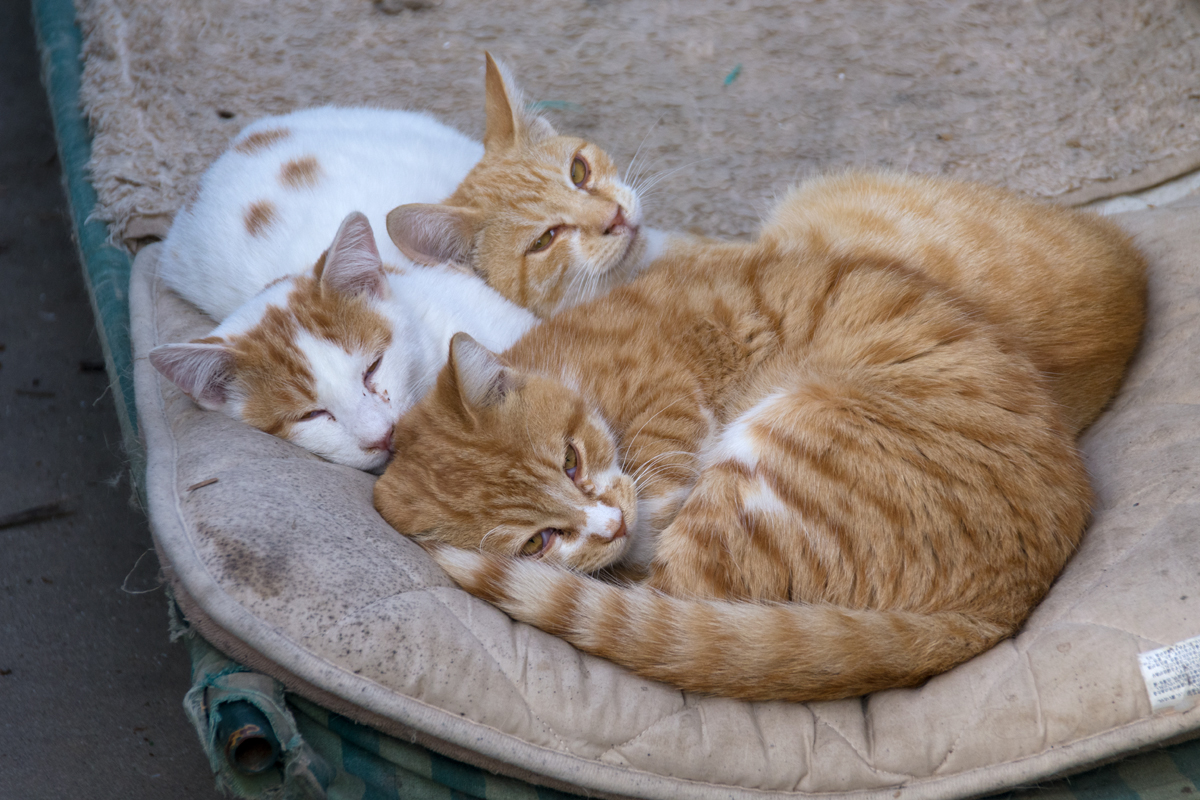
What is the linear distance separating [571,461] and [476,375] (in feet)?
0.83

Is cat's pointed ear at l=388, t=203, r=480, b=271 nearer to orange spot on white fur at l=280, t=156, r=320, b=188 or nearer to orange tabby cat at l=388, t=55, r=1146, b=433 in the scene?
orange tabby cat at l=388, t=55, r=1146, b=433

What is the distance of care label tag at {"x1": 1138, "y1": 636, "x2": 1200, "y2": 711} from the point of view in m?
1.29

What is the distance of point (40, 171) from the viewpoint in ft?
11.6

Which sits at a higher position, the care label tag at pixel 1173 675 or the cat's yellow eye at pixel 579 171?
the cat's yellow eye at pixel 579 171

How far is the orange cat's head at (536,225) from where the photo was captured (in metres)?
2.17

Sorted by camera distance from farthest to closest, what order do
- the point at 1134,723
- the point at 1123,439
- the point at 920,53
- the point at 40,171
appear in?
the point at 40,171 < the point at 920,53 < the point at 1123,439 < the point at 1134,723

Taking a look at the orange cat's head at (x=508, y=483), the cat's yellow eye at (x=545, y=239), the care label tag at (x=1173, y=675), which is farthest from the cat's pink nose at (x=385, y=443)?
the care label tag at (x=1173, y=675)

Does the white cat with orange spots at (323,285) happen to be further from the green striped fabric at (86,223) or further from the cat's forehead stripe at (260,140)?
the green striped fabric at (86,223)

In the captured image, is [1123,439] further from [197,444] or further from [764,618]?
[197,444]

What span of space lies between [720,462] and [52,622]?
5.74 feet

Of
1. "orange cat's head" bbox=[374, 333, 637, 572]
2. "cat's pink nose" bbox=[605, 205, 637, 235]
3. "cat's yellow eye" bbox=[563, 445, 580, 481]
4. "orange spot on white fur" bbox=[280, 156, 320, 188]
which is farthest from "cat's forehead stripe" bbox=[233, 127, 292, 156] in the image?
"cat's yellow eye" bbox=[563, 445, 580, 481]

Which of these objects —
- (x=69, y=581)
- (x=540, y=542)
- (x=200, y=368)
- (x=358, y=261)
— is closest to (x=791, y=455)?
(x=540, y=542)

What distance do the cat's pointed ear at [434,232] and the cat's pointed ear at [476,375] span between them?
1.92ft

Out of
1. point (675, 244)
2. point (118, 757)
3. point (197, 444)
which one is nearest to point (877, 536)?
point (675, 244)
